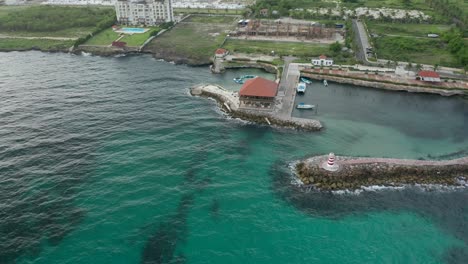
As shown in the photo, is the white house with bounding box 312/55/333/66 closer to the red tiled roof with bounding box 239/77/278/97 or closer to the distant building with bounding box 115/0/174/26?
the red tiled roof with bounding box 239/77/278/97

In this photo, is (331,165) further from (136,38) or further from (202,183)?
(136,38)

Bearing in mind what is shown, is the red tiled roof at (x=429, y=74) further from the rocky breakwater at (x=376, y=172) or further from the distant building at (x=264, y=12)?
the distant building at (x=264, y=12)

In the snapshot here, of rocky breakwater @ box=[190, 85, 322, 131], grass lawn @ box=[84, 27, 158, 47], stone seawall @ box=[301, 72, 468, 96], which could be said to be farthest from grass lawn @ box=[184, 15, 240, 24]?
rocky breakwater @ box=[190, 85, 322, 131]

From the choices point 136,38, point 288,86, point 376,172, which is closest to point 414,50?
point 288,86

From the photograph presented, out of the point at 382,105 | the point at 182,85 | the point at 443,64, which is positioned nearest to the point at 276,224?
the point at 382,105

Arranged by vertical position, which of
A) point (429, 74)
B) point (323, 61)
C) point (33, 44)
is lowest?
point (429, 74)

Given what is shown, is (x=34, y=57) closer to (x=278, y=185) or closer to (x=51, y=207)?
(x=51, y=207)
